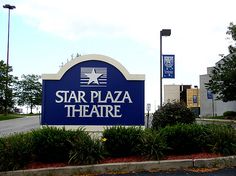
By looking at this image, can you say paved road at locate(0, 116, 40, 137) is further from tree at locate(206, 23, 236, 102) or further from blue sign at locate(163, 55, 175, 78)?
tree at locate(206, 23, 236, 102)

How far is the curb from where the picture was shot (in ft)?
30.3

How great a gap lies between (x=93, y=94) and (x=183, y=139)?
115 inches

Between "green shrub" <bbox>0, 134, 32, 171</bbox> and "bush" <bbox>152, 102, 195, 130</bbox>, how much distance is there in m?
4.70

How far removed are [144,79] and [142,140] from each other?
95.8 inches

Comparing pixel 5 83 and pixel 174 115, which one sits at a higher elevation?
pixel 5 83

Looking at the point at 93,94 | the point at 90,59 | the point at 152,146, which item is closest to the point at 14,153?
the point at 93,94

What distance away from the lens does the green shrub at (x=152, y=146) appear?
9.78 metres

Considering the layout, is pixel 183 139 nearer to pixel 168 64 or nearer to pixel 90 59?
pixel 90 59

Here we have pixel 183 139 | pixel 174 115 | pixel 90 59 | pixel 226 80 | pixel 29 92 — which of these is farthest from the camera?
pixel 29 92

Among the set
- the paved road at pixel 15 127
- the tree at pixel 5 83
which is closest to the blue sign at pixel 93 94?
the paved road at pixel 15 127

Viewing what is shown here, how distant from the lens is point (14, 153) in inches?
368

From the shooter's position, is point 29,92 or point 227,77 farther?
point 29,92

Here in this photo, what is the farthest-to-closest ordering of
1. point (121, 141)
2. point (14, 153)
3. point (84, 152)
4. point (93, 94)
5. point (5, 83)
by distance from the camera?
point (5, 83) → point (93, 94) → point (121, 141) → point (84, 152) → point (14, 153)

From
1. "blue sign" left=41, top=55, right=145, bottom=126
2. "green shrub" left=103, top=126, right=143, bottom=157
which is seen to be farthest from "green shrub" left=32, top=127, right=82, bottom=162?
"blue sign" left=41, top=55, right=145, bottom=126
